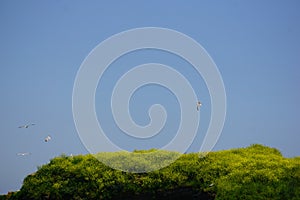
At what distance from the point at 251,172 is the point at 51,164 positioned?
22.1ft

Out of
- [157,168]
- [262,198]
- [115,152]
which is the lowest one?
[262,198]

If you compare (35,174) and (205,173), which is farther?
(35,174)

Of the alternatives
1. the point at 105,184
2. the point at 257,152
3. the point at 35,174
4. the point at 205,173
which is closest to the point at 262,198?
the point at 205,173

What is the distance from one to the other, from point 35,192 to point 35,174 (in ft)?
2.27

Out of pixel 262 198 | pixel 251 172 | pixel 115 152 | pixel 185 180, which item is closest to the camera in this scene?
pixel 262 198

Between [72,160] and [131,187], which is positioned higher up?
[72,160]

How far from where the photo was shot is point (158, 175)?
1414 cm

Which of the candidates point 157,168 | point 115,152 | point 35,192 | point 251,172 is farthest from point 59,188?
point 251,172

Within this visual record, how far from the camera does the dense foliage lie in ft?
42.9

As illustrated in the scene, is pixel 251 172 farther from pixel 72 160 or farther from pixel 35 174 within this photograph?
pixel 35 174

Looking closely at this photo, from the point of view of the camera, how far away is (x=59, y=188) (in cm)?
1445

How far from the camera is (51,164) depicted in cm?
1518

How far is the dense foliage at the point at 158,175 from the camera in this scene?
13062 millimetres

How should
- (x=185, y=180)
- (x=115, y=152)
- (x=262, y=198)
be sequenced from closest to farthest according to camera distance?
(x=262, y=198)
(x=185, y=180)
(x=115, y=152)
